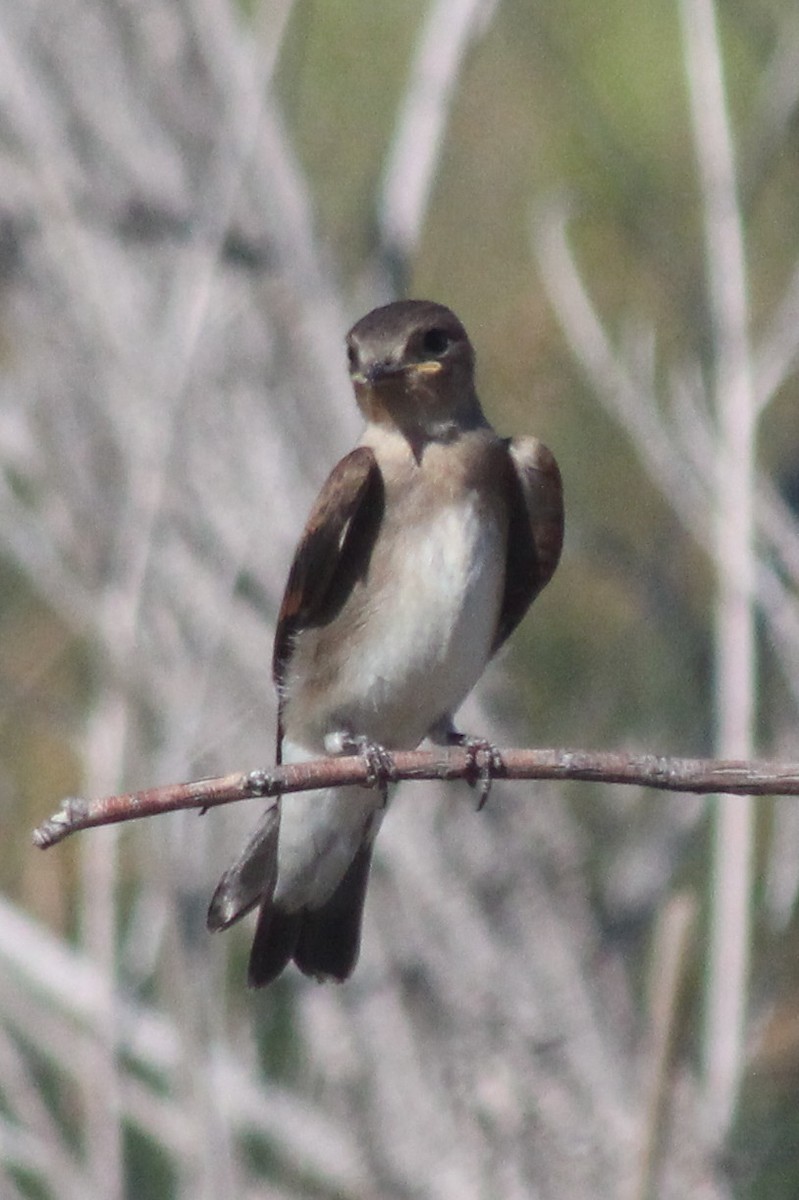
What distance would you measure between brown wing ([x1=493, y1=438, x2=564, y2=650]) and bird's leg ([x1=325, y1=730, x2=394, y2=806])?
29 cm

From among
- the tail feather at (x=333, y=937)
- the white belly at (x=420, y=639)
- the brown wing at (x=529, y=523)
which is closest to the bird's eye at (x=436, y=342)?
A: the brown wing at (x=529, y=523)

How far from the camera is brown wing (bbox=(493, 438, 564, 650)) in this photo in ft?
10.3

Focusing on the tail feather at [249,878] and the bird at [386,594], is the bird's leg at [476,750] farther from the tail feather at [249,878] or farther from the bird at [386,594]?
the tail feather at [249,878]

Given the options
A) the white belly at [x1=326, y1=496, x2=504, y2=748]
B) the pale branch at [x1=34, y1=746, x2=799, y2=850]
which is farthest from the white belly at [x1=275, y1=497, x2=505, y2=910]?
the pale branch at [x1=34, y1=746, x2=799, y2=850]

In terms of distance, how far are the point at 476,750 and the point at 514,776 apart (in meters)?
0.67

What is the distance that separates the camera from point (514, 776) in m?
2.06

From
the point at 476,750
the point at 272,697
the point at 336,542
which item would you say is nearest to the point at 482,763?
the point at 476,750

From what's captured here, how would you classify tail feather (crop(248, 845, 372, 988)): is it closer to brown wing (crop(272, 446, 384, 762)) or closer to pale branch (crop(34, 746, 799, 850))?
brown wing (crop(272, 446, 384, 762))

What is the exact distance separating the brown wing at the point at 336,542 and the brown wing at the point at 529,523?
0.76 ft

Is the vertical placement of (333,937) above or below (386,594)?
below

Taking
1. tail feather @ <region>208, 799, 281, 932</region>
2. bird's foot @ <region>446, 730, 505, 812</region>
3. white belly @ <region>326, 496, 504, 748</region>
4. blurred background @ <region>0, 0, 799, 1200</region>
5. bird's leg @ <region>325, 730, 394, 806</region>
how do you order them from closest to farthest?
bird's leg @ <region>325, 730, 394, 806</region>, bird's foot @ <region>446, 730, 505, 812</region>, tail feather @ <region>208, 799, 281, 932</region>, white belly @ <region>326, 496, 504, 748</region>, blurred background @ <region>0, 0, 799, 1200</region>

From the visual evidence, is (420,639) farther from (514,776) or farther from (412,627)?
(514,776)

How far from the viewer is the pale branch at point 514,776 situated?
6.24 feet

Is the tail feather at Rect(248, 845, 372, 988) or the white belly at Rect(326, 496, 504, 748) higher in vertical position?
the white belly at Rect(326, 496, 504, 748)
